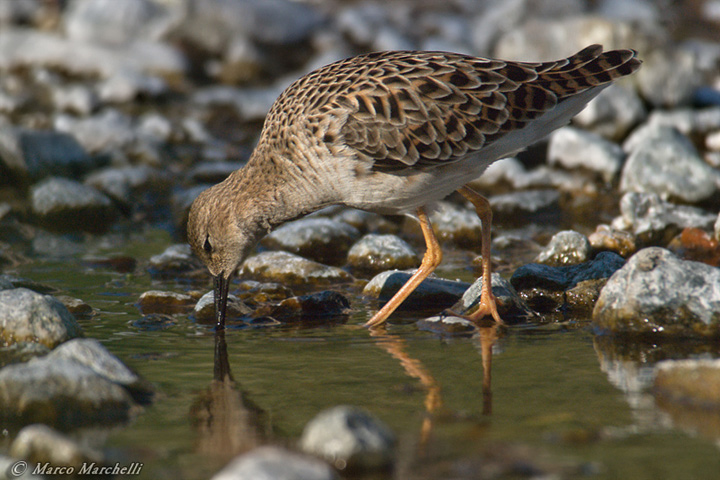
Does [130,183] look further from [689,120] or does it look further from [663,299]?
[689,120]

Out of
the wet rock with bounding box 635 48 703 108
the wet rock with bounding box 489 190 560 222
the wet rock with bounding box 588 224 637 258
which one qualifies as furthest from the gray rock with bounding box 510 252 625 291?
the wet rock with bounding box 635 48 703 108

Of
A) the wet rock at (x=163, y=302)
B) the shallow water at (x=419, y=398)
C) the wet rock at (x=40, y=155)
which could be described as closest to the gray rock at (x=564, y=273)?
the shallow water at (x=419, y=398)

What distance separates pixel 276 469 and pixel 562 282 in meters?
4.27

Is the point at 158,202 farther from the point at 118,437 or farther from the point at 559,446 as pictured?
the point at 559,446

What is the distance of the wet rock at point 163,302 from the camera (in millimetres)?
7441

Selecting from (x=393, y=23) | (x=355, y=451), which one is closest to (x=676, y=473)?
(x=355, y=451)

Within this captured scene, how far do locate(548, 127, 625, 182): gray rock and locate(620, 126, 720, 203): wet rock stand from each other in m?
0.28

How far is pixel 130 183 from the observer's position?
12047 millimetres

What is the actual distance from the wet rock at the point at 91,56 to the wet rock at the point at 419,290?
33.3 feet

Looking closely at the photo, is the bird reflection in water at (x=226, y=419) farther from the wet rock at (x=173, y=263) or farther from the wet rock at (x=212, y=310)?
the wet rock at (x=173, y=263)

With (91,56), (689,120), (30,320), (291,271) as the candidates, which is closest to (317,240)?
(291,271)

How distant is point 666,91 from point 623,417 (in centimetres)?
1038

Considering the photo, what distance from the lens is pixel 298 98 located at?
709 cm

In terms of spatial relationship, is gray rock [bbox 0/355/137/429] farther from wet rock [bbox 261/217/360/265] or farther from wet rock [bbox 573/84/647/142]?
wet rock [bbox 573/84/647/142]
